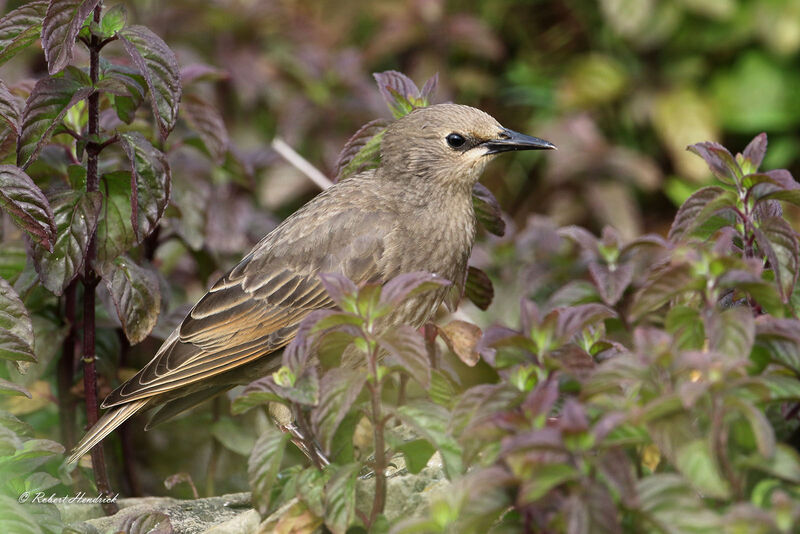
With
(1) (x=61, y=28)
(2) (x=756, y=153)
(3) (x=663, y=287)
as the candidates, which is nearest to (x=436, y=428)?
(3) (x=663, y=287)

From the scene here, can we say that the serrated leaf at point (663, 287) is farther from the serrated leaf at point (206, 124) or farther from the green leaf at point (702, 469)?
the serrated leaf at point (206, 124)

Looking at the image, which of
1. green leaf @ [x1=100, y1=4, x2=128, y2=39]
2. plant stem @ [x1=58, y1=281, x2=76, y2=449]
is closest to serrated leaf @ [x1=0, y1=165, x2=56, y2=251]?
green leaf @ [x1=100, y1=4, x2=128, y2=39]

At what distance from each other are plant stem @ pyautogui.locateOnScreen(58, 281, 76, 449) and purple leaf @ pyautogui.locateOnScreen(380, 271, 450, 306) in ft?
4.90

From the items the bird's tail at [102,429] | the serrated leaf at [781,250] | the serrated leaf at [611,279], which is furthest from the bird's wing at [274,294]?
the serrated leaf at [781,250]

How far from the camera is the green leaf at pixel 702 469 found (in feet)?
6.20

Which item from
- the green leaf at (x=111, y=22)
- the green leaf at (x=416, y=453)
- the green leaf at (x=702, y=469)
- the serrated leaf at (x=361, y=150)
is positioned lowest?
the green leaf at (x=416, y=453)

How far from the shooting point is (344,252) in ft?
11.4

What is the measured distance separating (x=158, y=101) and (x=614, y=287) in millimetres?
1576

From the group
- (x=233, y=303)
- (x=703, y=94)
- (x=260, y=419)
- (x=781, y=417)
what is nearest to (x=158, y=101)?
(x=233, y=303)

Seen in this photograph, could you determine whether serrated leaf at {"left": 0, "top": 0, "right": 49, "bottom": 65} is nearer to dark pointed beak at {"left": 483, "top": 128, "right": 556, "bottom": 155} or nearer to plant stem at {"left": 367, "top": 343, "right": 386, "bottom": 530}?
plant stem at {"left": 367, "top": 343, "right": 386, "bottom": 530}

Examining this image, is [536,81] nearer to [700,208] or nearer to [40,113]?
[700,208]

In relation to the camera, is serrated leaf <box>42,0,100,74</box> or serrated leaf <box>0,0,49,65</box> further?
serrated leaf <box>0,0,49,65</box>

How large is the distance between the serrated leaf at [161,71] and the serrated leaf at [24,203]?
15.1 inches

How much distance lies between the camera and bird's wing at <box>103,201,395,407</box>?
340 cm
